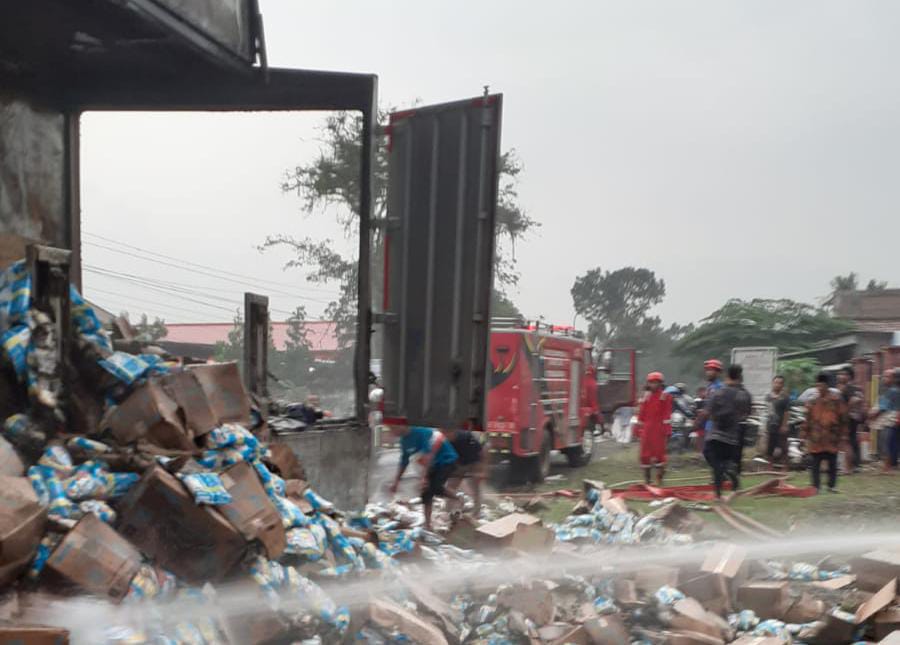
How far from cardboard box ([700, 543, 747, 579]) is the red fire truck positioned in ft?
17.1

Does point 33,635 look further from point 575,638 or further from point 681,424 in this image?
point 681,424

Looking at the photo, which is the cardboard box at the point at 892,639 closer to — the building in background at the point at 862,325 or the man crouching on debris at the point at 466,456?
the man crouching on debris at the point at 466,456

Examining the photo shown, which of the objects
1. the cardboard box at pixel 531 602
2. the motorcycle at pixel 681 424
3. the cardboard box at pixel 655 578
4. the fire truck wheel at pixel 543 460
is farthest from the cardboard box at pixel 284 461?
the motorcycle at pixel 681 424

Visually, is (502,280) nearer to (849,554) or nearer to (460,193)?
(849,554)

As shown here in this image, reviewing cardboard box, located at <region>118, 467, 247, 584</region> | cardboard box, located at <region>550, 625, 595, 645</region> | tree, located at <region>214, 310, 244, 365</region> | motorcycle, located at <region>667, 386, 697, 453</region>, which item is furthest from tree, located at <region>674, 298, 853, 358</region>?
cardboard box, located at <region>118, 467, 247, 584</region>

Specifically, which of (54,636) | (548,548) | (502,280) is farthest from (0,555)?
(502,280)

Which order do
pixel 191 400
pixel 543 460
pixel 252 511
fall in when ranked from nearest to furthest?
pixel 252 511, pixel 191 400, pixel 543 460

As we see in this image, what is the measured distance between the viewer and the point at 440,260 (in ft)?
15.8

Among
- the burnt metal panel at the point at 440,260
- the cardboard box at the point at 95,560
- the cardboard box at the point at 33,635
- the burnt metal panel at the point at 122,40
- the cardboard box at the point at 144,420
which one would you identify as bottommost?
the cardboard box at the point at 33,635

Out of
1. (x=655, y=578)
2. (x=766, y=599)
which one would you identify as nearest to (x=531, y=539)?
(x=655, y=578)

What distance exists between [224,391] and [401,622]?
1.43 m

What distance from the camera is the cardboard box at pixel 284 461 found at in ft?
15.8

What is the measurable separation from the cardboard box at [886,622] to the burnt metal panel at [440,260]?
9.11ft

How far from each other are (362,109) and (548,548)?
335 centimetres
